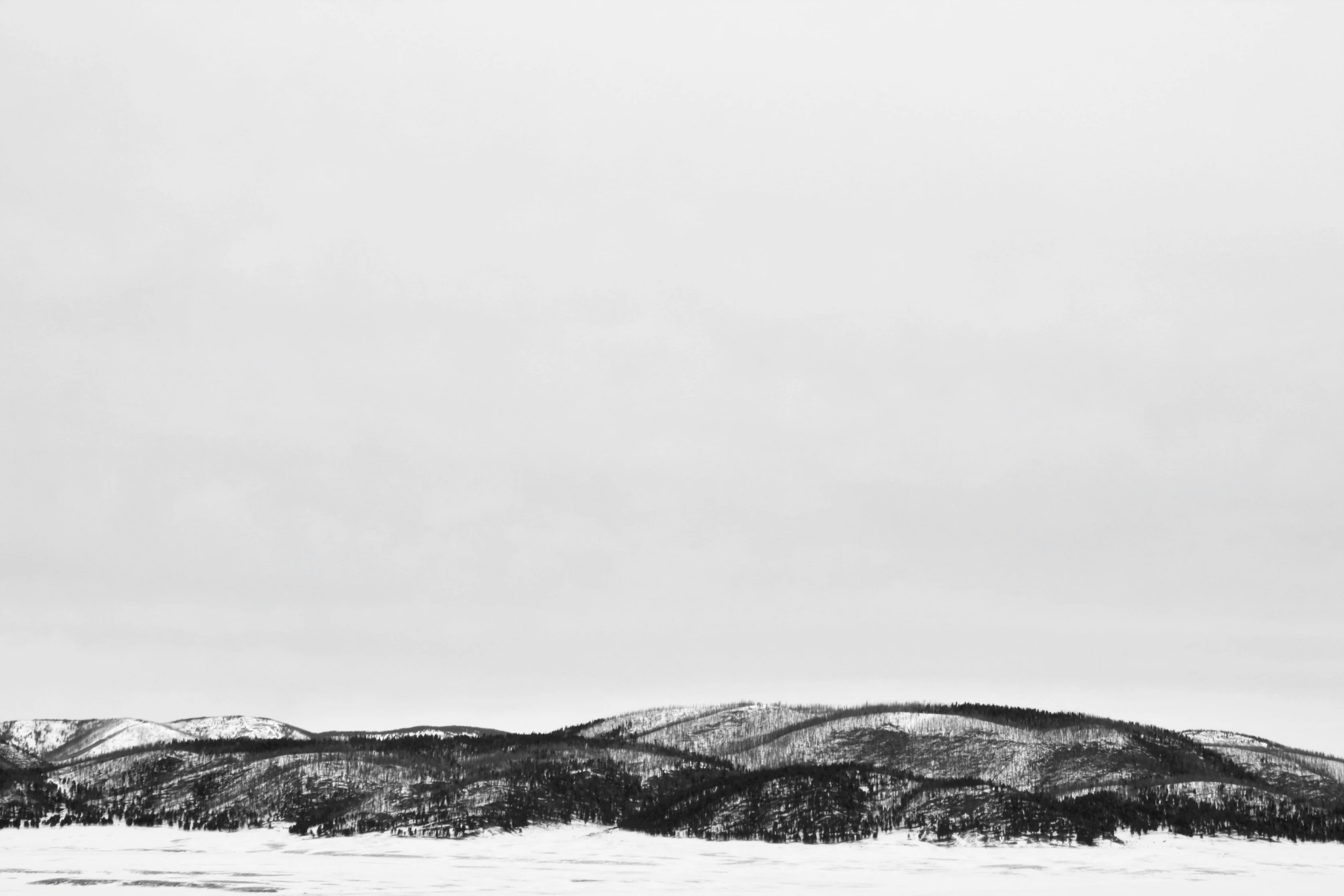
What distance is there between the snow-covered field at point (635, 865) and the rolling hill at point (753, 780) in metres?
2.66

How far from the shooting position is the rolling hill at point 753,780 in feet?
185

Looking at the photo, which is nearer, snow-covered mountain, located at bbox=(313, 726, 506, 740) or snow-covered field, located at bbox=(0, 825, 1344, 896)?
snow-covered field, located at bbox=(0, 825, 1344, 896)

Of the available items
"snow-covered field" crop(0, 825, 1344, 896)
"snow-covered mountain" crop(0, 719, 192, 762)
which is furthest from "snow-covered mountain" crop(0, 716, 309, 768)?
"snow-covered field" crop(0, 825, 1344, 896)

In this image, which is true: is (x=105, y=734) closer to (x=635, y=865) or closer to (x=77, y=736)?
(x=77, y=736)

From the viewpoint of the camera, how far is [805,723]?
87938 millimetres

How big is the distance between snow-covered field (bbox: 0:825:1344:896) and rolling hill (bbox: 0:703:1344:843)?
8.74 ft

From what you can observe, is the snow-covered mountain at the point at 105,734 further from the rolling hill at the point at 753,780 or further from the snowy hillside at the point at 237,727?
the rolling hill at the point at 753,780

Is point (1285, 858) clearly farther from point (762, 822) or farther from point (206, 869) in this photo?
point (206, 869)

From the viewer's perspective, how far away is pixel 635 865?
4494 cm

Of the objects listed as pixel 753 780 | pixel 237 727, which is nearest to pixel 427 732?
pixel 237 727

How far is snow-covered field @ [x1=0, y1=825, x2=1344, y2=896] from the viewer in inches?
1497

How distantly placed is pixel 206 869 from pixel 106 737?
3064 inches

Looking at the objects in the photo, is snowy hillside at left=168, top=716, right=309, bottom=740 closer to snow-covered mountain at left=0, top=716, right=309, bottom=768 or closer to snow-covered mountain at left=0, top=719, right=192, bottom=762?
snow-covered mountain at left=0, top=716, right=309, bottom=768

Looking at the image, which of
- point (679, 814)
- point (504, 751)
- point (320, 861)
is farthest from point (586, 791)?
point (320, 861)
